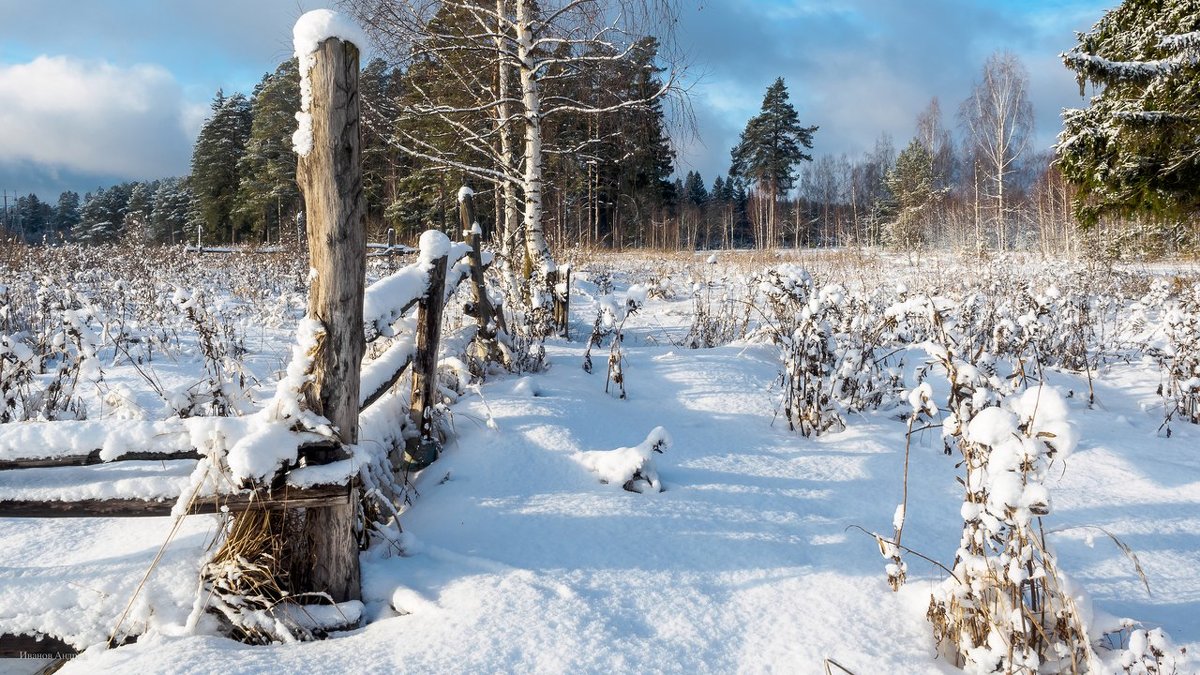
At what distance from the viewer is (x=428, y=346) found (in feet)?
11.1

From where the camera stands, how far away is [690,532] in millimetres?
2590

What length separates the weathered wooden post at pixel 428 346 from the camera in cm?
325

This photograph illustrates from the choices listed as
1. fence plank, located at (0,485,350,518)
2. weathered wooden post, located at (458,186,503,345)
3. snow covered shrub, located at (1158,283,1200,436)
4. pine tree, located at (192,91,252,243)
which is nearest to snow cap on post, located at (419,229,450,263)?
weathered wooden post, located at (458,186,503,345)

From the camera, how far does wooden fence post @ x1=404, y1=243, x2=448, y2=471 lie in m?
3.26

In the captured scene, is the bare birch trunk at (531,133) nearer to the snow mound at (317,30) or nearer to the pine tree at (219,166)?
the snow mound at (317,30)

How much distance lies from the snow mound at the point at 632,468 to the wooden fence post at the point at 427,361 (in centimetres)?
91

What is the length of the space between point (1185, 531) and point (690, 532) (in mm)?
2123

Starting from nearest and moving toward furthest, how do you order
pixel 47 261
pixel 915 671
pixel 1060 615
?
1. pixel 1060 615
2. pixel 915 671
3. pixel 47 261

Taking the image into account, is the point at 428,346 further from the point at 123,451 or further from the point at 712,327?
the point at 712,327

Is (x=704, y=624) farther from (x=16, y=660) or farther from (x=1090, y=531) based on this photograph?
(x=16, y=660)

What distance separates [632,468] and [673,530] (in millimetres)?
414

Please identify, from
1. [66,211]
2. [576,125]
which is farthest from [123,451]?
[66,211]

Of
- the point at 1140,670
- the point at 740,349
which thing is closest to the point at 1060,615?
the point at 1140,670

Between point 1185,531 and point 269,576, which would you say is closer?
point 269,576
